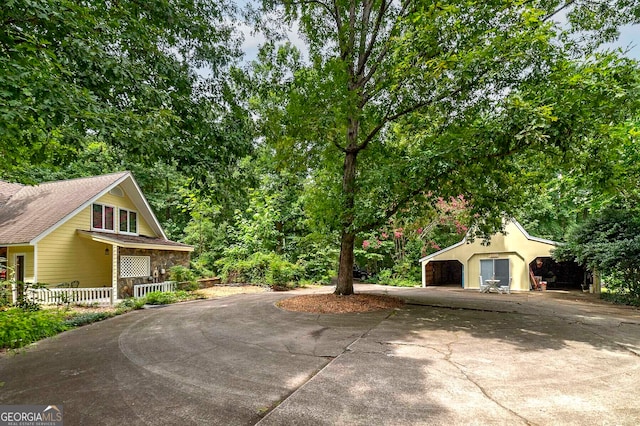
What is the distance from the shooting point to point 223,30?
720 centimetres

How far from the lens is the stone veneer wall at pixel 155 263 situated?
43.6 feet

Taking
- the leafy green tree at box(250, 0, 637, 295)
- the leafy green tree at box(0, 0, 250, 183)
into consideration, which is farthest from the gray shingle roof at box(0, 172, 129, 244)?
the leafy green tree at box(250, 0, 637, 295)

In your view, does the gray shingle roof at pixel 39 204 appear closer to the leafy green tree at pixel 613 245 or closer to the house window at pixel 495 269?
the house window at pixel 495 269

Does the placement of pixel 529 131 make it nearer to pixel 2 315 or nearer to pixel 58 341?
pixel 58 341

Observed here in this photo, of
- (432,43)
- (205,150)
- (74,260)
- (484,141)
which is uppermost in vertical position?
(432,43)

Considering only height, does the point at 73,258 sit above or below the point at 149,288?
above

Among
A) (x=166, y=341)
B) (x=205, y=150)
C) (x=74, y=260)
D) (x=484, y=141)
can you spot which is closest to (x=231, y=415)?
(x=166, y=341)

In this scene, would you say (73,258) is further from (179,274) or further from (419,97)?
(419,97)

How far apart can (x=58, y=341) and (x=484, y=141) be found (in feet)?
33.2

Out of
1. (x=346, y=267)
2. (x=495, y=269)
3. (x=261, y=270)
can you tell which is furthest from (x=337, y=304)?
(x=495, y=269)

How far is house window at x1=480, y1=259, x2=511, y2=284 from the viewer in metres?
16.6

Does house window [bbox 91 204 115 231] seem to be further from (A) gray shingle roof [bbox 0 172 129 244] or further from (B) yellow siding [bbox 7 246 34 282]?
(B) yellow siding [bbox 7 246 34 282]

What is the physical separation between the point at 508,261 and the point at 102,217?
66.3ft

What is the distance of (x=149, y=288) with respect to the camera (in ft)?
44.3
